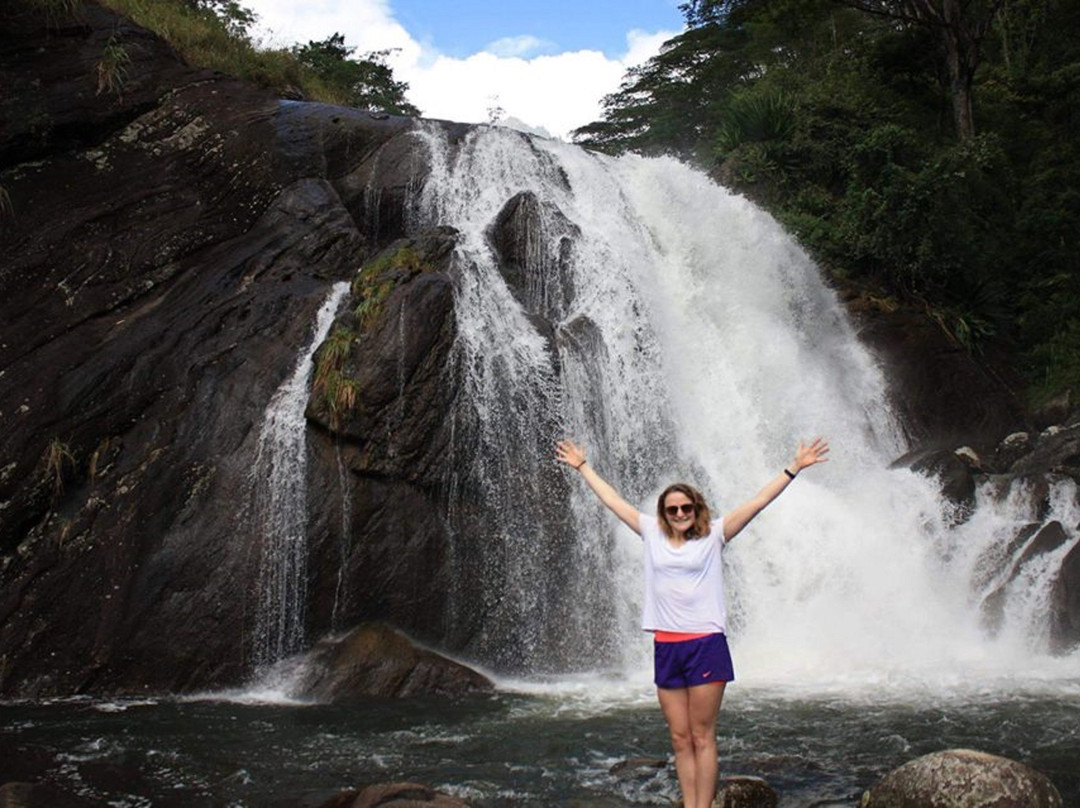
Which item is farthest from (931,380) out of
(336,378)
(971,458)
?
(336,378)

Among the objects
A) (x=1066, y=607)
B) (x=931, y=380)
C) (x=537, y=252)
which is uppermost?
(x=537, y=252)

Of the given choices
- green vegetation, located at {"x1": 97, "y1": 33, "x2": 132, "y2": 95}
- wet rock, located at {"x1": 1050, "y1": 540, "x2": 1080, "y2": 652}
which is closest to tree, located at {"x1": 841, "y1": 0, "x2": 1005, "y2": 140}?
wet rock, located at {"x1": 1050, "y1": 540, "x2": 1080, "y2": 652}

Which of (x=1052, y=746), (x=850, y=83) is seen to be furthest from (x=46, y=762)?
(x=850, y=83)

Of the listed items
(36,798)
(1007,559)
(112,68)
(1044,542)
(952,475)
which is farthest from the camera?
(112,68)

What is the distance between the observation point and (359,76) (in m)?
28.4

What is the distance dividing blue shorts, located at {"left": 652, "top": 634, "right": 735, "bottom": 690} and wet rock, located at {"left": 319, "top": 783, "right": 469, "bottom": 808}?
1.91m

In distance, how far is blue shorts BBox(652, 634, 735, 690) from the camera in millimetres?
4703

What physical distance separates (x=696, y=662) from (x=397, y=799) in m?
2.30

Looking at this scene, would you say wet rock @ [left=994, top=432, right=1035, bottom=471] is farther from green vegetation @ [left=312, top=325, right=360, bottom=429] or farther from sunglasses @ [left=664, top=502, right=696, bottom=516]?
sunglasses @ [left=664, top=502, right=696, bottom=516]

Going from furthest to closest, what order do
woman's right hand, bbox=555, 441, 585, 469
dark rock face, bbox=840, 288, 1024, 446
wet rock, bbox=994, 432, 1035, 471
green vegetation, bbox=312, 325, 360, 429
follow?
dark rock face, bbox=840, 288, 1024, 446 → wet rock, bbox=994, 432, 1035, 471 → green vegetation, bbox=312, 325, 360, 429 → woman's right hand, bbox=555, 441, 585, 469

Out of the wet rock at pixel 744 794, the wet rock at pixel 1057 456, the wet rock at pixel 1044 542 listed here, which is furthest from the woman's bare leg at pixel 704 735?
the wet rock at pixel 1057 456

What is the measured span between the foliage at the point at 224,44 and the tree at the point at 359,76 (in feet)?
14.4

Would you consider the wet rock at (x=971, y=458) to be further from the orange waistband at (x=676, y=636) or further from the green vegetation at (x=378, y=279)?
the orange waistband at (x=676, y=636)

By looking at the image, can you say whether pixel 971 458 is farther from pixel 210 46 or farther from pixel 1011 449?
pixel 210 46
